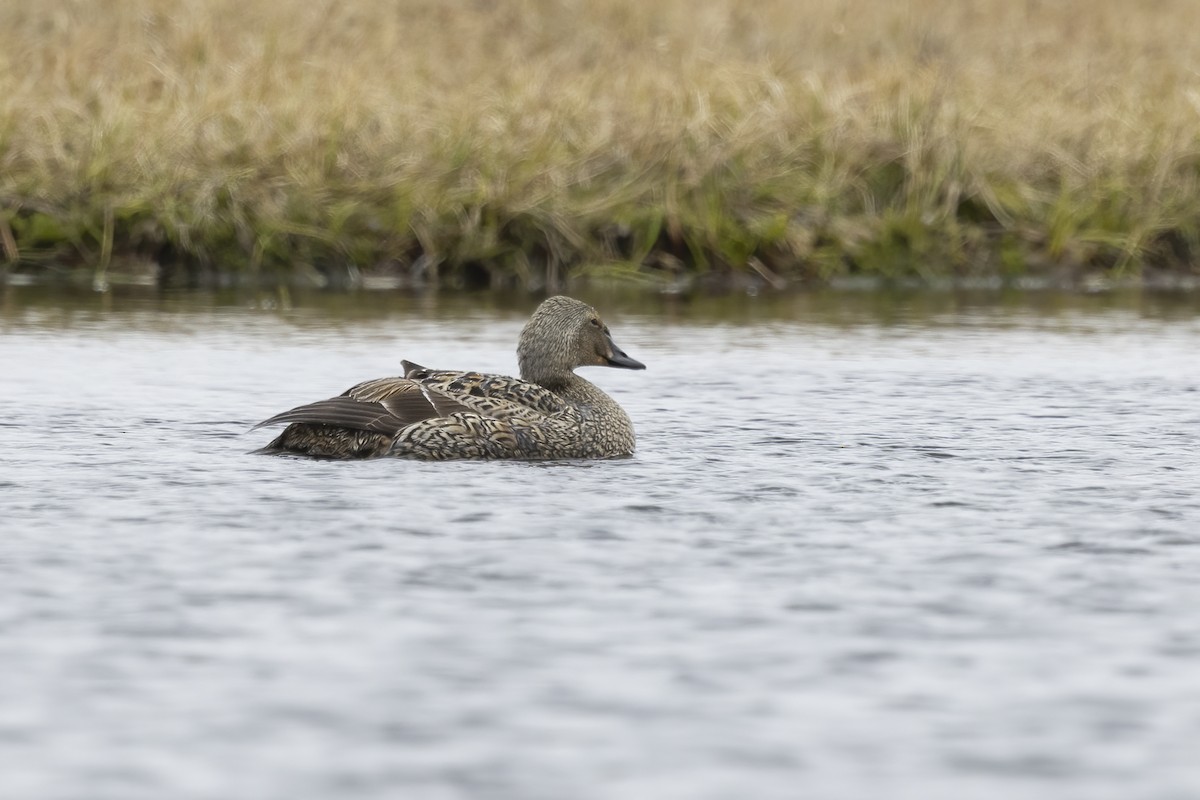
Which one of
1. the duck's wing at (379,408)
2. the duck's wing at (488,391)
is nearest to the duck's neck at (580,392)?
the duck's wing at (488,391)

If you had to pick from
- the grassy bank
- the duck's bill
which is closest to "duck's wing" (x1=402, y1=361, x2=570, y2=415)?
the duck's bill

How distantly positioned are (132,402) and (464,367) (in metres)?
2.34

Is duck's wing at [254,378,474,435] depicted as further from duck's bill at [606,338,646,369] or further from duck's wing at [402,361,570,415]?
duck's bill at [606,338,646,369]

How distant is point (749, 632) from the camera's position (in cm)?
589

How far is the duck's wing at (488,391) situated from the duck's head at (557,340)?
42cm

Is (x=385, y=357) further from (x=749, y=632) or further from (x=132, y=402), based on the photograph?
(x=749, y=632)

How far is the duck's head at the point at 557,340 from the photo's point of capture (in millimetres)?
10117

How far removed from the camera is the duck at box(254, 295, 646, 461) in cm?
907

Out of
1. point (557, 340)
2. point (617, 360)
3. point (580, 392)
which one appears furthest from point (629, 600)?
point (617, 360)

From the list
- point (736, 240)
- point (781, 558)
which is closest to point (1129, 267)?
point (736, 240)

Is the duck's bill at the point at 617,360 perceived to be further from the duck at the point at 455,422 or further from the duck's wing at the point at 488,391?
the duck's wing at the point at 488,391

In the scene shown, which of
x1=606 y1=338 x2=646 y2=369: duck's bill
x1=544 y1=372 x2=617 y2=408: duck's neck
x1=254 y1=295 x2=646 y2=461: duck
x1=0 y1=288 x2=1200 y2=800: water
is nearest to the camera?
x1=0 y1=288 x2=1200 y2=800: water

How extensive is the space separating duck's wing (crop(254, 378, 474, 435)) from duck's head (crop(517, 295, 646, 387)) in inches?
33.1

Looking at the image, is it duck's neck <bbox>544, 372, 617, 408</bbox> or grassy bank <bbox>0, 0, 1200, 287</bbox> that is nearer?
duck's neck <bbox>544, 372, 617, 408</bbox>
